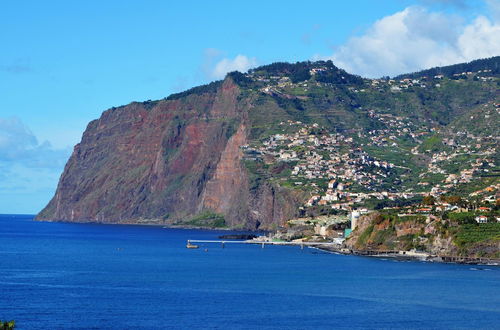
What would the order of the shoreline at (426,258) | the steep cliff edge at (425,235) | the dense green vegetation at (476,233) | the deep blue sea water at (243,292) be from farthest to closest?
1. the steep cliff edge at (425,235)
2. the dense green vegetation at (476,233)
3. the shoreline at (426,258)
4. the deep blue sea water at (243,292)

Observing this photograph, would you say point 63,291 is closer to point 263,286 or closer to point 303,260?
point 263,286

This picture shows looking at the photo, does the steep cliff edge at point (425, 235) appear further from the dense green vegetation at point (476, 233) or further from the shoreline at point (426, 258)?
the shoreline at point (426, 258)

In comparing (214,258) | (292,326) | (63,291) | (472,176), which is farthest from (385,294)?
(472,176)

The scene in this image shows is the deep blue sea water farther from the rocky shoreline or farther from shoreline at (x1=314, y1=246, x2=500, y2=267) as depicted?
the rocky shoreline

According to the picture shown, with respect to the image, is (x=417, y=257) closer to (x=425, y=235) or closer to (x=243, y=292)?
(x=425, y=235)

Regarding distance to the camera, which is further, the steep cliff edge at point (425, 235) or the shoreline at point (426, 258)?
the steep cliff edge at point (425, 235)

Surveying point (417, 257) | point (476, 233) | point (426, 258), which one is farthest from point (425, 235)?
point (476, 233)

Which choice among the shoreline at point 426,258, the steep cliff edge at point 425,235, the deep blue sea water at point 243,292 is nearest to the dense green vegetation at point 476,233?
the steep cliff edge at point 425,235

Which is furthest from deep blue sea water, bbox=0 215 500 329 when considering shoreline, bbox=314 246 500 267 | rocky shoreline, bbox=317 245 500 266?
rocky shoreline, bbox=317 245 500 266
